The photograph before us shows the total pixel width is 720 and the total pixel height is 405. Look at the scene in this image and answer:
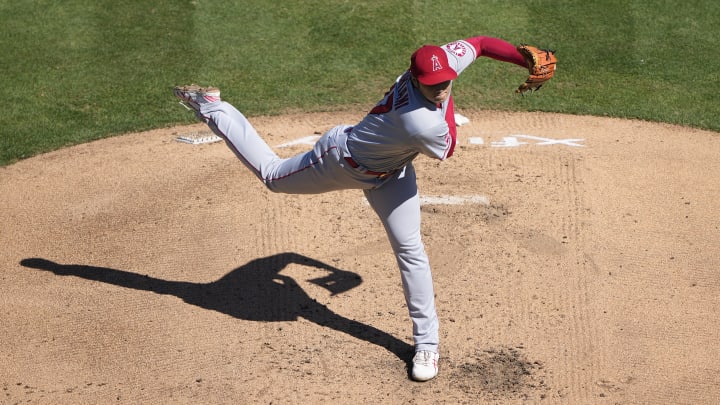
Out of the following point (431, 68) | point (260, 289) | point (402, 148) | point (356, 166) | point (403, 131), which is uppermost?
point (431, 68)

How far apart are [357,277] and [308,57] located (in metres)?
3.73

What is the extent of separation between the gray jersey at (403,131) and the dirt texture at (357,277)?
132cm

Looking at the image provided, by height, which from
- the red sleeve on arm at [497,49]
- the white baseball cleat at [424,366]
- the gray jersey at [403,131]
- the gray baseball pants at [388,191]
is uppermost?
the red sleeve on arm at [497,49]

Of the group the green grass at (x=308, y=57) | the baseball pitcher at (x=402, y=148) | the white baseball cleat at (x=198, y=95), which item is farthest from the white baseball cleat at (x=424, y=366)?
the green grass at (x=308, y=57)

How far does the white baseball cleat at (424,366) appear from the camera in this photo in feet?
17.1

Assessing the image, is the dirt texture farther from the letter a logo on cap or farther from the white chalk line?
the letter a logo on cap

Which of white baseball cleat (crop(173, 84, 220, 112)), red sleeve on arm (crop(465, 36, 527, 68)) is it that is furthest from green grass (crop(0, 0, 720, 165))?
red sleeve on arm (crop(465, 36, 527, 68))

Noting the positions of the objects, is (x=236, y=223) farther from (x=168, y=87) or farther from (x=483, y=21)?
(x=483, y=21)

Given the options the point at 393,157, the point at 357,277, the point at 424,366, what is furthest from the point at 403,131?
the point at 357,277

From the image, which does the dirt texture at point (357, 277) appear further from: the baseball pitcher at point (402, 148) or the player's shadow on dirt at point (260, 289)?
the baseball pitcher at point (402, 148)

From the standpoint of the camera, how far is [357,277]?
618 cm

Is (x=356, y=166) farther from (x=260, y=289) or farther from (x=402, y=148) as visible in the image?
(x=260, y=289)

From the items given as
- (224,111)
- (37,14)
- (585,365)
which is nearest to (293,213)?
(224,111)

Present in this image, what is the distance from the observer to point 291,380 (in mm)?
5250
